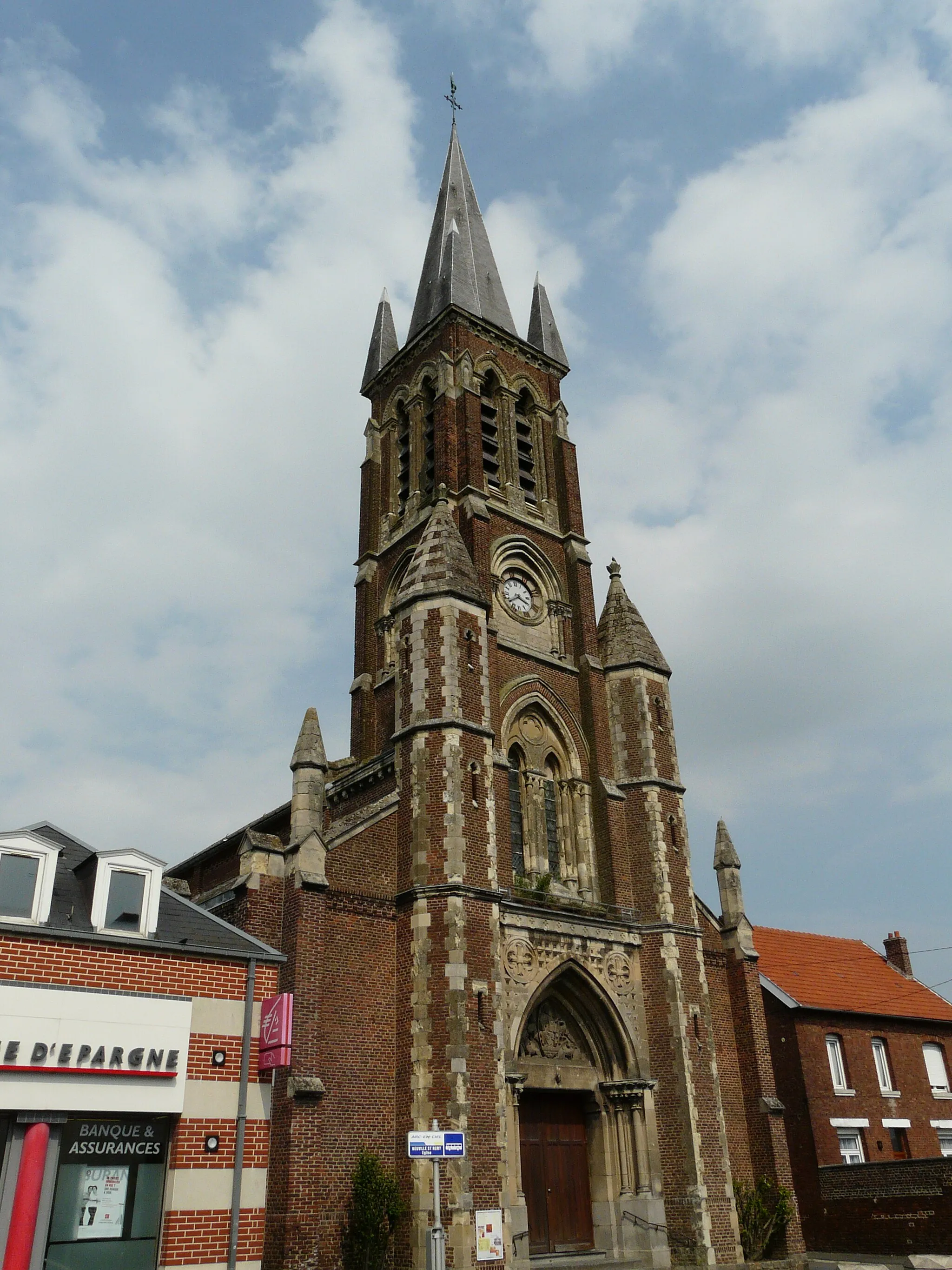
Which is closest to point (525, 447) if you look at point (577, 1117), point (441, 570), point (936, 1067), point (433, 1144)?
point (441, 570)

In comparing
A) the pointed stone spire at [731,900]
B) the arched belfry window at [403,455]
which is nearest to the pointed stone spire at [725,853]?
the pointed stone spire at [731,900]

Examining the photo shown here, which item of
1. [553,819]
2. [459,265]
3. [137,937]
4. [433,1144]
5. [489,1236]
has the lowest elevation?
[489,1236]

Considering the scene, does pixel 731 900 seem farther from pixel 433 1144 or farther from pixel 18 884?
pixel 18 884

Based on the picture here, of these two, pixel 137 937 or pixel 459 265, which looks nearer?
pixel 137 937

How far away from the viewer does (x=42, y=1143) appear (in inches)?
554

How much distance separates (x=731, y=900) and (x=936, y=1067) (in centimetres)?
1008

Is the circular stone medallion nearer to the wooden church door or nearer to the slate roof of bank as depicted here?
the wooden church door

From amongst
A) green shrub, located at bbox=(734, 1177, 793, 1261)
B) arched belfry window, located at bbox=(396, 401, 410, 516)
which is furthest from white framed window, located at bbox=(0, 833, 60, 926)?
arched belfry window, located at bbox=(396, 401, 410, 516)

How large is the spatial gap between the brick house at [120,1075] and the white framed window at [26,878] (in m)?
0.02

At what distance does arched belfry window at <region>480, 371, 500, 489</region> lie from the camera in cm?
3053

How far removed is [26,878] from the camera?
15.3 m

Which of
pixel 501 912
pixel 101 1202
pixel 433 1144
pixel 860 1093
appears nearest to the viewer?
pixel 433 1144

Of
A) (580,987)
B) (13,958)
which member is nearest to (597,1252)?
(580,987)

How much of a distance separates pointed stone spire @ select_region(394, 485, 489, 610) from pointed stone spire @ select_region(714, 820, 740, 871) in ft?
30.6
